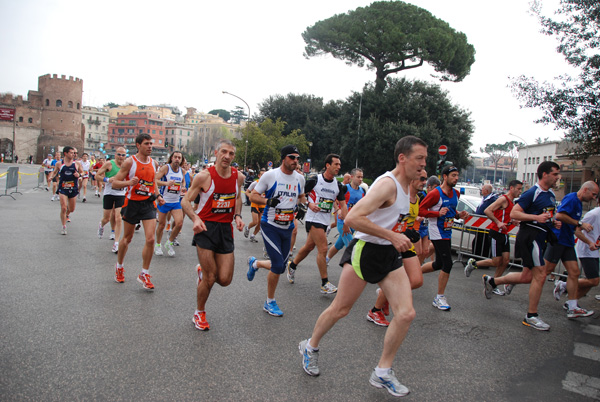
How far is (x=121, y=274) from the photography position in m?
6.30

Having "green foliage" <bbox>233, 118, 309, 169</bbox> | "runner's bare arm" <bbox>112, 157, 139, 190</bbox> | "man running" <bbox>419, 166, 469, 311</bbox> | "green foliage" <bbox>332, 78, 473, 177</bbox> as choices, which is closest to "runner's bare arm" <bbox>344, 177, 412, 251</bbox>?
"man running" <bbox>419, 166, 469, 311</bbox>

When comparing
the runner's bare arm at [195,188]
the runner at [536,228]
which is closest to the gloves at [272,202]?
the runner's bare arm at [195,188]

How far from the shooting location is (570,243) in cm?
582

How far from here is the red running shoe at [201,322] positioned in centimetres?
460

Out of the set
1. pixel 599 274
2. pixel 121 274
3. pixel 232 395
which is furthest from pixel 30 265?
pixel 599 274

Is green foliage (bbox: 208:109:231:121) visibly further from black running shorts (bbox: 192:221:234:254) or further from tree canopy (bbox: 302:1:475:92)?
black running shorts (bbox: 192:221:234:254)

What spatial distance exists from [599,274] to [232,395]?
17.8ft

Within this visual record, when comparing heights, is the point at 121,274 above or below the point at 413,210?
below

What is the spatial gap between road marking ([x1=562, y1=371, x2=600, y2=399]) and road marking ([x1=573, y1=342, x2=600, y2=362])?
2.00ft

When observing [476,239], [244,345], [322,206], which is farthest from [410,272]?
[476,239]

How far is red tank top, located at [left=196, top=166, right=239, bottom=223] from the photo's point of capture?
188 inches

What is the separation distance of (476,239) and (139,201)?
7.07 meters

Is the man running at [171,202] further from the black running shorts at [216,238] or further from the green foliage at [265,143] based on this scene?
the green foliage at [265,143]

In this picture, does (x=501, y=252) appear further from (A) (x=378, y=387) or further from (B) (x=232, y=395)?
(B) (x=232, y=395)
